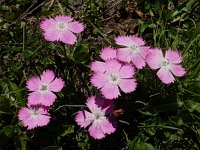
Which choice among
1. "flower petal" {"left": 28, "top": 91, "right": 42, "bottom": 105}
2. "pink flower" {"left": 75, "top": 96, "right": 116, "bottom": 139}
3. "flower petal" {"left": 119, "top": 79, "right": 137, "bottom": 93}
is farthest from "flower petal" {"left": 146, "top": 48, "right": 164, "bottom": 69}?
"flower petal" {"left": 28, "top": 91, "right": 42, "bottom": 105}

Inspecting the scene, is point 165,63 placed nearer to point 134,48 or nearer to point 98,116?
point 134,48

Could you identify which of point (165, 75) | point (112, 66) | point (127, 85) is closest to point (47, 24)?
point (112, 66)

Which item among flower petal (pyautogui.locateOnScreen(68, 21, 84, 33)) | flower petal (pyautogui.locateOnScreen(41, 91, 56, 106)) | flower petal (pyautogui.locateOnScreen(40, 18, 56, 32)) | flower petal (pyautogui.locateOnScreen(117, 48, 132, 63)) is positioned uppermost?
flower petal (pyautogui.locateOnScreen(40, 18, 56, 32))

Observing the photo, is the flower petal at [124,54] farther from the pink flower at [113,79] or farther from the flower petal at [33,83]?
the flower petal at [33,83]

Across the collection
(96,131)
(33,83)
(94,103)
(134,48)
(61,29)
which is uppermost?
(61,29)

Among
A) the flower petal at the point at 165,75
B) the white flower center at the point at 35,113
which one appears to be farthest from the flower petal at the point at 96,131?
the flower petal at the point at 165,75

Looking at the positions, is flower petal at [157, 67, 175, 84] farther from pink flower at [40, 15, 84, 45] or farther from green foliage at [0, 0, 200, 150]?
pink flower at [40, 15, 84, 45]
